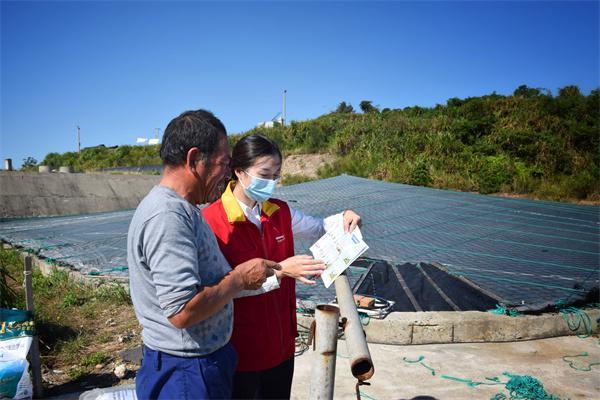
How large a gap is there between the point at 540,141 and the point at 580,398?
1492 centimetres

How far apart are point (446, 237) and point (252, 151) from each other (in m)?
5.07

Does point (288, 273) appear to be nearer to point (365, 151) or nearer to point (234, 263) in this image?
point (234, 263)

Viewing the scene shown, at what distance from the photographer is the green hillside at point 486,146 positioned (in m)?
13.7

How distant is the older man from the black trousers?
0.96 ft

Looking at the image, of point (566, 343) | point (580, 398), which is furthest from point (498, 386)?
point (566, 343)

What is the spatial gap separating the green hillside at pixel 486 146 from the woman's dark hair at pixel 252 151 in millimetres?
12704

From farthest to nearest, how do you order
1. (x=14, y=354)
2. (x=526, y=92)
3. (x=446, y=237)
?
(x=526, y=92) < (x=446, y=237) < (x=14, y=354)

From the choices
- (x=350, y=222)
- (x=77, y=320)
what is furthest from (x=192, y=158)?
(x=77, y=320)

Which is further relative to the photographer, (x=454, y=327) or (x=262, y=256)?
(x=454, y=327)

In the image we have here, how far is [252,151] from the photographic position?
189 centimetres

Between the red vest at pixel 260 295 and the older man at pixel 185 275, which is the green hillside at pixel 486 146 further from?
the older man at pixel 185 275

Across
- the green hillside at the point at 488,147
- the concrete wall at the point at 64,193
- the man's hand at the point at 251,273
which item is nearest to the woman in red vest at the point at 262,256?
the man's hand at the point at 251,273

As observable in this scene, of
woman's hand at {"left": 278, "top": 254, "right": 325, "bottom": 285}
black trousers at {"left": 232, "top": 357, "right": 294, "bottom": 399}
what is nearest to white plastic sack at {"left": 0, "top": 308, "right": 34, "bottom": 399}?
black trousers at {"left": 232, "top": 357, "right": 294, "bottom": 399}

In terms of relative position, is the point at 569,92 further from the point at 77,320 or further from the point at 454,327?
the point at 77,320
